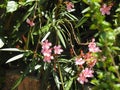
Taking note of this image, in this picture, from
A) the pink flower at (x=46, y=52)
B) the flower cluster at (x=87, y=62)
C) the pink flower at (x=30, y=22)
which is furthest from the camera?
the pink flower at (x=30, y=22)

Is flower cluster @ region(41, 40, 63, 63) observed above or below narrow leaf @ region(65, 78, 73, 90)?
above

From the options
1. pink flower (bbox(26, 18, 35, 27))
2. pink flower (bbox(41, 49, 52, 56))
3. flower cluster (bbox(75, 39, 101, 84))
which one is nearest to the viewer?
flower cluster (bbox(75, 39, 101, 84))

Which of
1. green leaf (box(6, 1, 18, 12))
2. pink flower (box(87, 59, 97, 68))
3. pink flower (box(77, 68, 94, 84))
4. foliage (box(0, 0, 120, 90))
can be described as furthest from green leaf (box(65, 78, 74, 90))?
green leaf (box(6, 1, 18, 12))

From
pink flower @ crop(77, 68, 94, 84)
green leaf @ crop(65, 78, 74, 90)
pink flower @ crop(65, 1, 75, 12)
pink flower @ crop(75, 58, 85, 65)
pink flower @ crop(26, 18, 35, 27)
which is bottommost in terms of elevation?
green leaf @ crop(65, 78, 74, 90)

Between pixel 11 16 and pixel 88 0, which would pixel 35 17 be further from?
pixel 88 0

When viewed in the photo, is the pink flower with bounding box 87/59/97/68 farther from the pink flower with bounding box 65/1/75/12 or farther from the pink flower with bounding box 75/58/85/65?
the pink flower with bounding box 65/1/75/12

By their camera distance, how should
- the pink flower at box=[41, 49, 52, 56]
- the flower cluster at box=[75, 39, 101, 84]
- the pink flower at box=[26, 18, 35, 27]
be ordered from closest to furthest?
the flower cluster at box=[75, 39, 101, 84] < the pink flower at box=[41, 49, 52, 56] < the pink flower at box=[26, 18, 35, 27]

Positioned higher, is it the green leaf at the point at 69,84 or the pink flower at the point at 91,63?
the pink flower at the point at 91,63

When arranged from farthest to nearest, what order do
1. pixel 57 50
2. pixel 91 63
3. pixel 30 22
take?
pixel 30 22 → pixel 57 50 → pixel 91 63

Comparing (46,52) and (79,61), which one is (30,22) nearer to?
(46,52)

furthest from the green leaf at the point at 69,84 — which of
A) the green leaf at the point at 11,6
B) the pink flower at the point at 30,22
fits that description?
the green leaf at the point at 11,6

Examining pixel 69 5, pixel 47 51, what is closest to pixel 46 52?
pixel 47 51

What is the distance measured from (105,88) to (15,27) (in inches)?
41.1

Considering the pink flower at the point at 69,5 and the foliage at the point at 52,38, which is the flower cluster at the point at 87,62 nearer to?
the foliage at the point at 52,38
